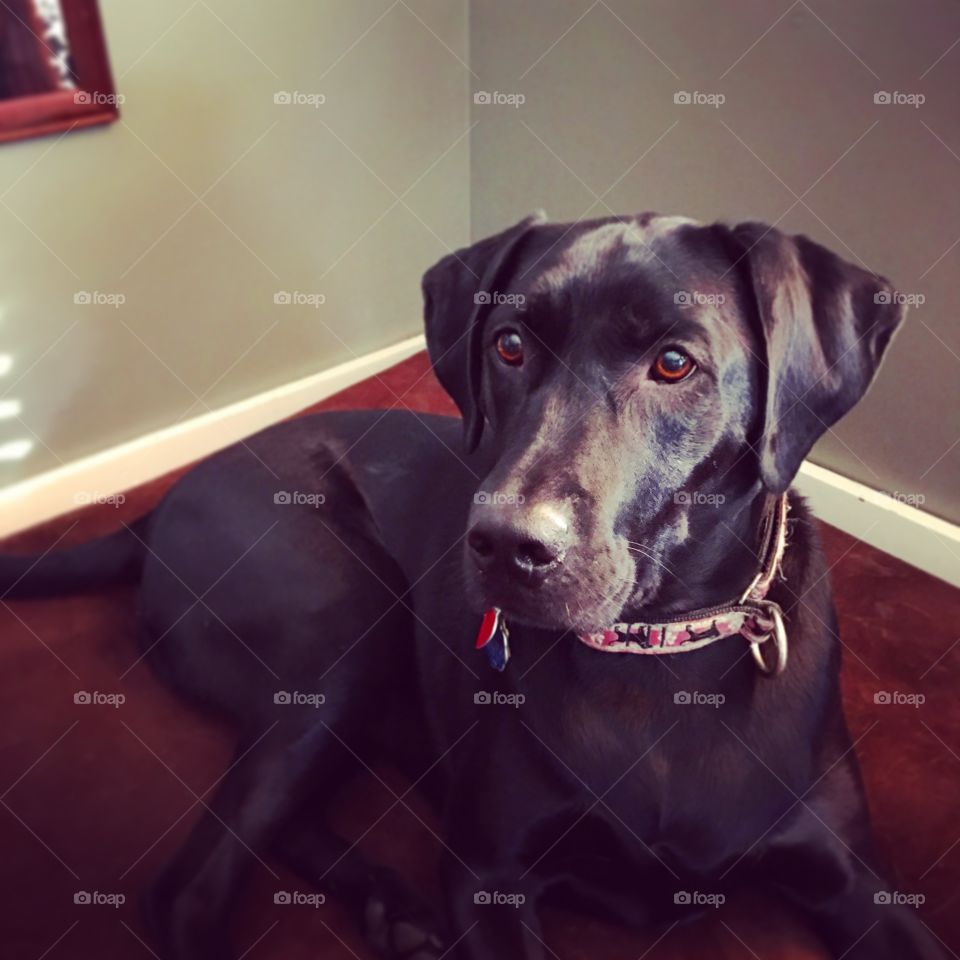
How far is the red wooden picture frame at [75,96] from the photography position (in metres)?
2.14

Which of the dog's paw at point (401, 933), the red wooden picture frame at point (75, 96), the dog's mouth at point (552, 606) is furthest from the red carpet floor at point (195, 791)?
the red wooden picture frame at point (75, 96)

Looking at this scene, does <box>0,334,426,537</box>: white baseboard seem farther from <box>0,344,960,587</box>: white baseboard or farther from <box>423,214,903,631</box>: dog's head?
<box>423,214,903,631</box>: dog's head

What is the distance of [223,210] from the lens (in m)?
2.59

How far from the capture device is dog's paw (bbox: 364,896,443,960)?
54.2 inches

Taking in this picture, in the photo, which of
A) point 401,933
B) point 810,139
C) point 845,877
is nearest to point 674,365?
point 845,877

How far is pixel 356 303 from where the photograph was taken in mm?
3020

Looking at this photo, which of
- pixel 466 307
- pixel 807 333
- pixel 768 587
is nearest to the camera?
pixel 807 333

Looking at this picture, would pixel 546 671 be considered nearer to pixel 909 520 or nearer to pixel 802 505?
pixel 802 505

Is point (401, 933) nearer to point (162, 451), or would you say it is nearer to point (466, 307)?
point (466, 307)

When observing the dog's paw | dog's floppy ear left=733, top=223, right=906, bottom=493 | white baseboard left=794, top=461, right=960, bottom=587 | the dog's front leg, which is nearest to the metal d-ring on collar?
dog's floppy ear left=733, top=223, right=906, bottom=493

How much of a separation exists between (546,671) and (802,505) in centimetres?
46

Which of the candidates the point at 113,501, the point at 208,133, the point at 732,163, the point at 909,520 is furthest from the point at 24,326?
the point at 909,520

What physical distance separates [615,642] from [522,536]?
0.29 metres

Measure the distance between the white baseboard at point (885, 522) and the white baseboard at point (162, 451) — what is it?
4.74ft
